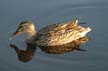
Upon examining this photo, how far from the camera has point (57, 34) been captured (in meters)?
10.9

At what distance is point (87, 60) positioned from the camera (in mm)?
9938

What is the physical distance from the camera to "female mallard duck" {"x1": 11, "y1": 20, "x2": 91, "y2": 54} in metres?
10.8

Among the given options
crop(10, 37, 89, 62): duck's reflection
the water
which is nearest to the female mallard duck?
crop(10, 37, 89, 62): duck's reflection

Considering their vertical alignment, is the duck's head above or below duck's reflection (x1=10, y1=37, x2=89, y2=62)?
above

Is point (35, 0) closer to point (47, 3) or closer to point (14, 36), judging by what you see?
point (47, 3)

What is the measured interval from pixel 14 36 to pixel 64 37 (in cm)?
123

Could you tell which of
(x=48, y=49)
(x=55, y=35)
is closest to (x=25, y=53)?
(x=48, y=49)

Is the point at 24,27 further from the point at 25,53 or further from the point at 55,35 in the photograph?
the point at 55,35

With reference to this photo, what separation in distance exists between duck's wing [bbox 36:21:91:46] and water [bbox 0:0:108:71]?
1.40 feet

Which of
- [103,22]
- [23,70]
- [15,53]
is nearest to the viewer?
[23,70]

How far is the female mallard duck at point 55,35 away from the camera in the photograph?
1081 cm

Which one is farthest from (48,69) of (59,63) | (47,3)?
(47,3)

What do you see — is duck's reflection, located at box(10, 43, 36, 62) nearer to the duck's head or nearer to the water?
the water

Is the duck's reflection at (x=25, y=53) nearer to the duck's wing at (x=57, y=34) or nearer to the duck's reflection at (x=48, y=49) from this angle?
the duck's reflection at (x=48, y=49)
